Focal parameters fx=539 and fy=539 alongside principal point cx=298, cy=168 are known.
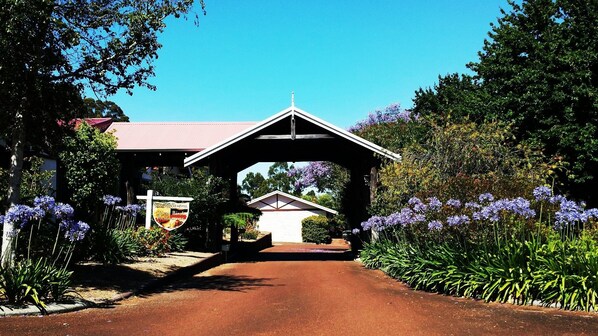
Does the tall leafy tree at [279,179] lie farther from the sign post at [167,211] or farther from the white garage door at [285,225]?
the sign post at [167,211]

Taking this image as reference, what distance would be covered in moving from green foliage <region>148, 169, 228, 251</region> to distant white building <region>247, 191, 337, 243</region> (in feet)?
84.4

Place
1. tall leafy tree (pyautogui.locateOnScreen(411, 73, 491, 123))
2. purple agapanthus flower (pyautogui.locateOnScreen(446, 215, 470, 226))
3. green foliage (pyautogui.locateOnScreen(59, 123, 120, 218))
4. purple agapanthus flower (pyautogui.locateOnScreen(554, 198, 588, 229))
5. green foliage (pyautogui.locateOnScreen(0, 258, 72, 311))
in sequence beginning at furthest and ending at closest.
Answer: tall leafy tree (pyautogui.locateOnScreen(411, 73, 491, 123))
green foliage (pyautogui.locateOnScreen(59, 123, 120, 218))
purple agapanthus flower (pyautogui.locateOnScreen(446, 215, 470, 226))
purple agapanthus flower (pyautogui.locateOnScreen(554, 198, 588, 229))
green foliage (pyautogui.locateOnScreen(0, 258, 72, 311))

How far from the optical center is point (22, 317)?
777cm

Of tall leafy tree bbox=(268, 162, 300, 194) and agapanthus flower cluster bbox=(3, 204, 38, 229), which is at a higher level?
tall leafy tree bbox=(268, 162, 300, 194)

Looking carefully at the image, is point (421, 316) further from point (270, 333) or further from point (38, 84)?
point (38, 84)

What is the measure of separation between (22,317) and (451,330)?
6055 mm

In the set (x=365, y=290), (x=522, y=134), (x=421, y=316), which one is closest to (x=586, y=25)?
(x=522, y=134)

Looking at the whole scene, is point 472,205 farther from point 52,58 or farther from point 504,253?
point 52,58

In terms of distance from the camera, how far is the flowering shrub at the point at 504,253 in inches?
350

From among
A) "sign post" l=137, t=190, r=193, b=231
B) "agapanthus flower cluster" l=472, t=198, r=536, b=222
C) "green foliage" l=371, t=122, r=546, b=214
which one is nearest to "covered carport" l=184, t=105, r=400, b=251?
"green foliage" l=371, t=122, r=546, b=214

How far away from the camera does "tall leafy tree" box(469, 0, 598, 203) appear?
18.8 meters

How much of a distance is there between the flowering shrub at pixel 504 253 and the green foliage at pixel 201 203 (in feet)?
28.2

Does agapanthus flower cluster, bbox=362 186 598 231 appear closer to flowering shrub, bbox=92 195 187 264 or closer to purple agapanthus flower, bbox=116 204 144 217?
flowering shrub, bbox=92 195 187 264

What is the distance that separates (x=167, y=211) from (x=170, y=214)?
141mm
